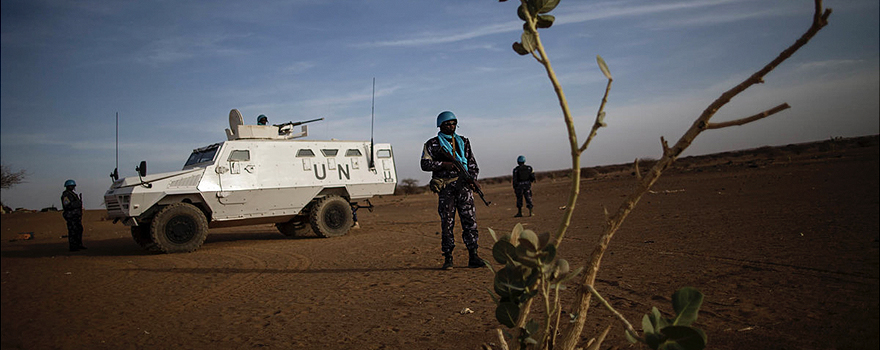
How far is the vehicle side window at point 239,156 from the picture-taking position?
390 inches

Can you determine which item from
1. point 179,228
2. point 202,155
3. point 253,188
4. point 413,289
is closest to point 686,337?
point 413,289

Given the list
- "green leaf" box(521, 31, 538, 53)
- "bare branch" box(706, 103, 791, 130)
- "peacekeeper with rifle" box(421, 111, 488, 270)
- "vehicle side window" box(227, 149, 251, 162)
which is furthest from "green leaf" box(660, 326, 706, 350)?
"vehicle side window" box(227, 149, 251, 162)

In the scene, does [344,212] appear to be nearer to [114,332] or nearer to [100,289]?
[100,289]

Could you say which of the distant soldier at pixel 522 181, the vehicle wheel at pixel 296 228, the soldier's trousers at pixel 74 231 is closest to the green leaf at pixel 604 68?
the soldier's trousers at pixel 74 231

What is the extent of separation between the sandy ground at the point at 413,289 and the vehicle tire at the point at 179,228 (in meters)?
0.28

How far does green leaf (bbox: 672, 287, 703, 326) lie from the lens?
1.53 meters

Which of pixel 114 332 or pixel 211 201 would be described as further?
pixel 211 201

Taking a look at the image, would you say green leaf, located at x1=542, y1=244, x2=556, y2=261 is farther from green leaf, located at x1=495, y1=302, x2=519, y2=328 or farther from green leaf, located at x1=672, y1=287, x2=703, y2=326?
green leaf, located at x1=672, y1=287, x2=703, y2=326

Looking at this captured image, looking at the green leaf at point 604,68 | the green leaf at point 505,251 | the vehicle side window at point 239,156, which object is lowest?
the green leaf at point 505,251

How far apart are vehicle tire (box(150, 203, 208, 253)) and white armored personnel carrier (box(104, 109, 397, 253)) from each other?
2cm

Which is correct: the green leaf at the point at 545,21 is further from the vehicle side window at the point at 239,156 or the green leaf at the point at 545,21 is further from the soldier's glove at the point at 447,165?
the vehicle side window at the point at 239,156

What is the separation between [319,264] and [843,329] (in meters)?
5.76

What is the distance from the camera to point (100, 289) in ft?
16.9

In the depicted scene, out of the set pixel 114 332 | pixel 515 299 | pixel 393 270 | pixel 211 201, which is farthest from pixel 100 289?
pixel 515 299
